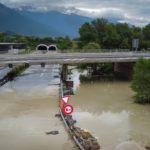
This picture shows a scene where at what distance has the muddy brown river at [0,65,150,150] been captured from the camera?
2012cm

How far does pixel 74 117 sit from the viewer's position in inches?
1043

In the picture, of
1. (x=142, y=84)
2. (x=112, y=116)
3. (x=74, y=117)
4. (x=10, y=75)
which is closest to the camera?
(x=74, y=117)

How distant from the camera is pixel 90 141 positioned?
18812 millimetres

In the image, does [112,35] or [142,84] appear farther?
[112,35]

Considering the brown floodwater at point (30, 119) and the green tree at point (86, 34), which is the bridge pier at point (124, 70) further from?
the green tree at point (86, 34)

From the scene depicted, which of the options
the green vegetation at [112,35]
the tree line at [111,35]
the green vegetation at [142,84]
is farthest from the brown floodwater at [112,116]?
the green vegetation at [112,35]

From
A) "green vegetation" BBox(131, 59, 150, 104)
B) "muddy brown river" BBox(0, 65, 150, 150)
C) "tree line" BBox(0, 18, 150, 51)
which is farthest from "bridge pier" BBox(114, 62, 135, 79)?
"green vegetation" BBox(131, 59, 150, 104)

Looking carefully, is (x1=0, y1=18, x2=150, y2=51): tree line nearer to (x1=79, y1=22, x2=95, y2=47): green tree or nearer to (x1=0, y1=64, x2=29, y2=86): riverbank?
(x1=79, y1=22, x2=95, y2=47): green tree

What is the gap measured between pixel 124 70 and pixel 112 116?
27.4 m

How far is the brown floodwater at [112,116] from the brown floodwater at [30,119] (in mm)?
2097

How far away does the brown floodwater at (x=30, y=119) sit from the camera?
65.3 ft

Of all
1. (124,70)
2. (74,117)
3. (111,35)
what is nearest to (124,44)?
(111,35)

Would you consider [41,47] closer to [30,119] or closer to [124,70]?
[124,70]

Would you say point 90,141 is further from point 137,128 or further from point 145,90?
point 145,90
